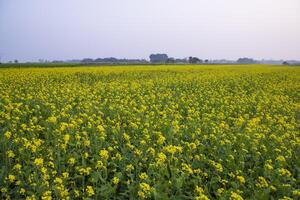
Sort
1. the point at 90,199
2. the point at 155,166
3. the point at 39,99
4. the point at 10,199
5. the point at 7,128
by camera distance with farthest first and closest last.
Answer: the point at 39,99 → the point at 7,128 → the point at 155,166 → the point at 10,199 → the point at 90,199

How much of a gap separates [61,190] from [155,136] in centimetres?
312

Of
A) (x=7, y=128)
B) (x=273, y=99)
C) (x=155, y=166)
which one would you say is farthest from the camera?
(x=273, y=99)

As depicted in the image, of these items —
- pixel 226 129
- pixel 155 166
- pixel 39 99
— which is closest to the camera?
pixel 155 166

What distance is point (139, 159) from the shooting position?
210 inches

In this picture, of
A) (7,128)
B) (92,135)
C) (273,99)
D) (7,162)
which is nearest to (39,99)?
(7,128)

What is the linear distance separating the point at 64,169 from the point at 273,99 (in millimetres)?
9741

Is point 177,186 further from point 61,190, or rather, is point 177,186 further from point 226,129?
point 226,129

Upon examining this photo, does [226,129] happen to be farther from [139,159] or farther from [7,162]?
[7,162]

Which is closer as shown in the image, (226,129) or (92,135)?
(92,135)

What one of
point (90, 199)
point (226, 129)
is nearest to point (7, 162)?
point (90, 199)

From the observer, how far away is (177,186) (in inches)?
169

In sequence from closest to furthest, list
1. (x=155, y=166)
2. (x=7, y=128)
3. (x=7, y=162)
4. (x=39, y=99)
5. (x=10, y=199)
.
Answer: (x=10, y=199) → (x=155, y=166) → (x=7, y=162) → (x=7, y=128) → (x=39, y=99)

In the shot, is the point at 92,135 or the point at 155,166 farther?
the point at 92,135

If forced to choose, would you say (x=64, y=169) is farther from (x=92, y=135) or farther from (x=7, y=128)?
(x=7, y=128)
